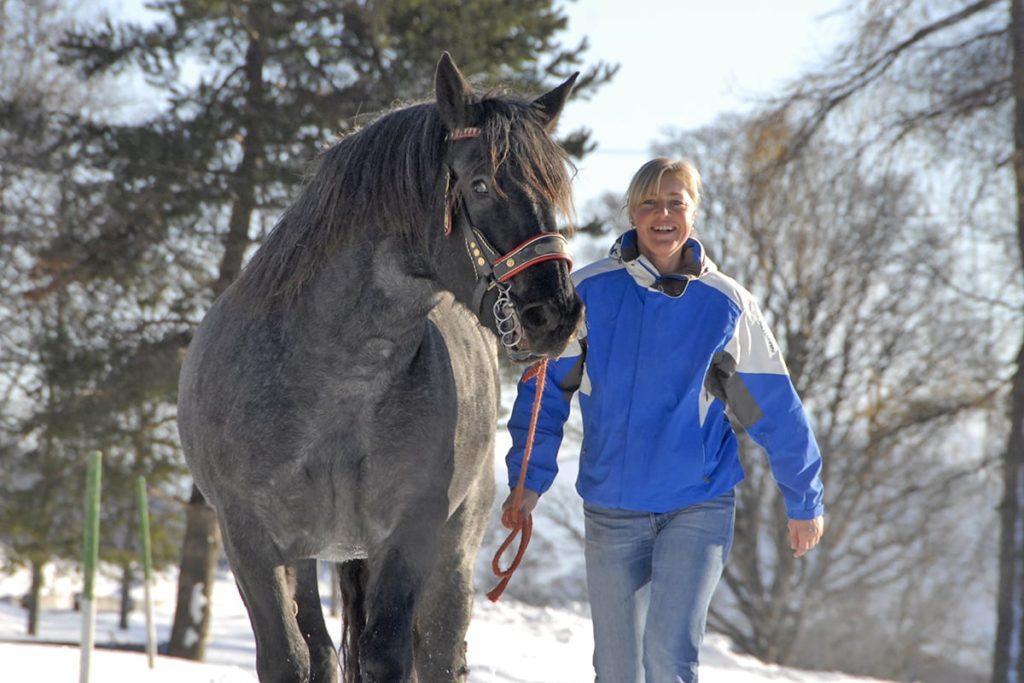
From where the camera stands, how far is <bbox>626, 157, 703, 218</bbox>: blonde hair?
3771 millimetres

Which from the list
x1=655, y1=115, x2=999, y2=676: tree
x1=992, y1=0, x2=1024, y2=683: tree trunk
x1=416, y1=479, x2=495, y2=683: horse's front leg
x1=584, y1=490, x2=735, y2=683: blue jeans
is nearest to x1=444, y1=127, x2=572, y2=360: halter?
x1=584, y1=490, x2=735, y2=683: blue jeans

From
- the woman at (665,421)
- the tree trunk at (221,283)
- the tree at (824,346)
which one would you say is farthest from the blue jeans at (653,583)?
the tree at (824,346)

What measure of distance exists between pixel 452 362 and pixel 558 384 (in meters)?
0.35

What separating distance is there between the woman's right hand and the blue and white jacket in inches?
7.6

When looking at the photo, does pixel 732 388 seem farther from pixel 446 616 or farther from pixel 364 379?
pixel 446 616

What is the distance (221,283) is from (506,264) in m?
9.88

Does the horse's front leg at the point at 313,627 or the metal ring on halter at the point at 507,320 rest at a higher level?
the metal ring on halter at the point at 507,320

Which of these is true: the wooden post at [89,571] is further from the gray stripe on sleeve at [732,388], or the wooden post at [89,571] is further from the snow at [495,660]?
the gray stripe on sleeve at [732,388]

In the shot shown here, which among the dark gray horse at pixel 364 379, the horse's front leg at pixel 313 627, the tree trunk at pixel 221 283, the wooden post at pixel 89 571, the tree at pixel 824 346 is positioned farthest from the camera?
the tree at pixel 824 346

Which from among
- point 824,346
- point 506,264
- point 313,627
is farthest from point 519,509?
point 824,346

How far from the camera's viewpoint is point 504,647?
9.26 metres

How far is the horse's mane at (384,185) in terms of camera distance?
337 cm

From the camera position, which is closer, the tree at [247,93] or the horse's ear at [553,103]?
the horse's ear at [553,103]

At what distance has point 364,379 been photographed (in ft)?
11.7
